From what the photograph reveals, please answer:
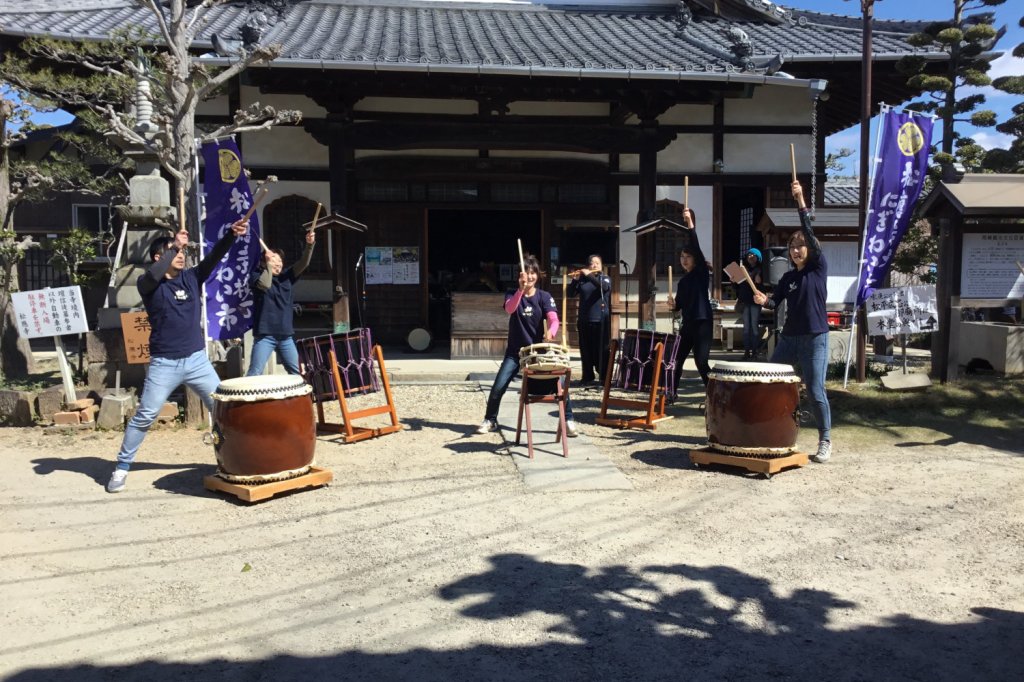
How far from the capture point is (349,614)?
3.52 m

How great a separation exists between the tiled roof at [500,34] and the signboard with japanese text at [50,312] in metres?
4.26

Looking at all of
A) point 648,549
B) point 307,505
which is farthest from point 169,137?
point 648,549

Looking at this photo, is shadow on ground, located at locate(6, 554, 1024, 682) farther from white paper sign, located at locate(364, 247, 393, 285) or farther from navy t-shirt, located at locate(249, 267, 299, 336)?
white paper sign, located at locate(364, 247, 393, 285)

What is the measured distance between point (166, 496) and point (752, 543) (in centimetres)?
393

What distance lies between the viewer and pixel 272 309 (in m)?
7.10

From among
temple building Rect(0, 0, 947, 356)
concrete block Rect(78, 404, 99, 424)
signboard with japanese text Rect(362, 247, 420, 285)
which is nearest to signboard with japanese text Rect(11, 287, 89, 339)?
concrete block Rect(78, 404, 99, 424)

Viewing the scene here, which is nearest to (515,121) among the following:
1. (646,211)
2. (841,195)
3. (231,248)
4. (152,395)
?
(646,211)

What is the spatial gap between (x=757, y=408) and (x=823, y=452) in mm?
919

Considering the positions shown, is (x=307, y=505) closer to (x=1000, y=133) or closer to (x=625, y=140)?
(x=625, y=140)

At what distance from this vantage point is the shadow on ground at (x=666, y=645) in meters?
3.00

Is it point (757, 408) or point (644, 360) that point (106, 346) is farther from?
point (757, 408)

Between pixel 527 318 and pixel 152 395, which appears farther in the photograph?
pixel 527 318

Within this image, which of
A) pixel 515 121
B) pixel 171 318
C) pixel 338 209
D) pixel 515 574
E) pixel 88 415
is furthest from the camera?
pixel 515 121

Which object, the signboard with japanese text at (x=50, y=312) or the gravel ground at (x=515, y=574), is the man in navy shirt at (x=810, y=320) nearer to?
the gravel ground at (x=515, y=574)
